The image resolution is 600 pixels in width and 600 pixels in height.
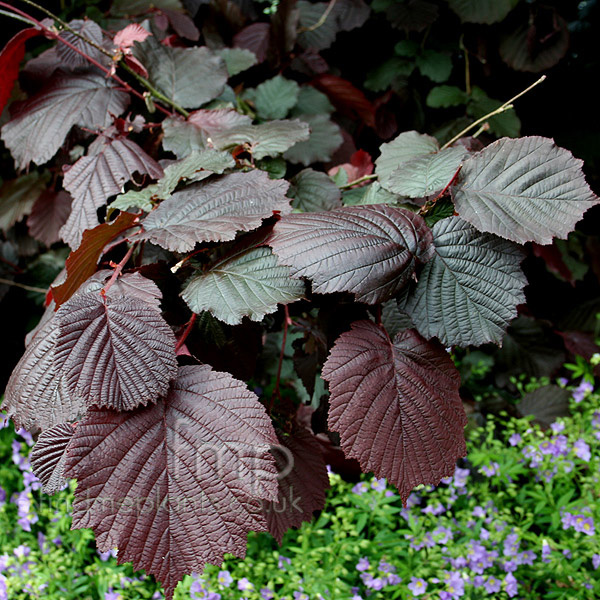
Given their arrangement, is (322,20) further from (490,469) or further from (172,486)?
(172,486)

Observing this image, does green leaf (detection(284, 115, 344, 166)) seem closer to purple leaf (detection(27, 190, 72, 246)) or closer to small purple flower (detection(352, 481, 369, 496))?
purple leaf (detection(27, 190, 72, 246))

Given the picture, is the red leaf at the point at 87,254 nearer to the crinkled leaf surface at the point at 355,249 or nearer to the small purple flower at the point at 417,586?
the crinkled leaf surface at the point at 355,249

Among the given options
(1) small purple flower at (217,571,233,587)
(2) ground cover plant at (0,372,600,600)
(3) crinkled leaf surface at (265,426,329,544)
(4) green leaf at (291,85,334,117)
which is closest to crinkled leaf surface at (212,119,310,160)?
(3) crinkled leaf surface at (265,426,329,544)

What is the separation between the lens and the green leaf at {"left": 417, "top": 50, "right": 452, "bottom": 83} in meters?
1.79

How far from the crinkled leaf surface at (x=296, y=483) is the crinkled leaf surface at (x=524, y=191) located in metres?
0.41

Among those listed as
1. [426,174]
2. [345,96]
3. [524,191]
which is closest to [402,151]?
[426,174]

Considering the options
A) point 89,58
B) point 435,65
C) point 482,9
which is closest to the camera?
point 89,58

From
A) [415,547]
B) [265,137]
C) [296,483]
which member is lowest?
[415,547]

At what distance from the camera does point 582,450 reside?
1588 millimetres

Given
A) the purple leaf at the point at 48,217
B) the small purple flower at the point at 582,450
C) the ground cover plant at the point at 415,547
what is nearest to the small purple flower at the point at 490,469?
the ground cover plant at the point at 415,547

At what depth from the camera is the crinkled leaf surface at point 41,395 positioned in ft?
2.07

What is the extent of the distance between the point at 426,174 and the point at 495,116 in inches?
39.6

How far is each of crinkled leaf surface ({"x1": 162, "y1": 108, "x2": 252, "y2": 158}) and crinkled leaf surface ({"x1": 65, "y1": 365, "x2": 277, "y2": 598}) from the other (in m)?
0.52

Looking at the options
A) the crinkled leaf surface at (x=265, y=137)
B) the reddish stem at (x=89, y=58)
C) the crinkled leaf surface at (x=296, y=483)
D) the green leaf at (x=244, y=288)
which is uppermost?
the reddish stem at (x=89, y=58)
